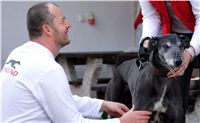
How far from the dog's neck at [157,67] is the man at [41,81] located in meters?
0.65

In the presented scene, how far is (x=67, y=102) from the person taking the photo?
2.66 metres

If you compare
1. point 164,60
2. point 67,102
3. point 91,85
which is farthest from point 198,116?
point 67,102

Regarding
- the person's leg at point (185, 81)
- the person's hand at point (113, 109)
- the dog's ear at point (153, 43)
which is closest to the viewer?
the person's hand at point (113, 109)

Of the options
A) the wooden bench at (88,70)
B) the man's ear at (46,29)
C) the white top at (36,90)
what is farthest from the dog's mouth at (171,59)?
the wooden bench at (88,70)

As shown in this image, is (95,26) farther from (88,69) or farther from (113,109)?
(113,109)

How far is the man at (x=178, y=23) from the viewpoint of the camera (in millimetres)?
3355

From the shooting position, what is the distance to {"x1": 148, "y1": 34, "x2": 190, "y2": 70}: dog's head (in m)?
3.27

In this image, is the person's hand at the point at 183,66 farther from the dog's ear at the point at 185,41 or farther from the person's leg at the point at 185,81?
the person's leg at the point at 185,81

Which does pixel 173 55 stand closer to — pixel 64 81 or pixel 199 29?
pixel 199 29

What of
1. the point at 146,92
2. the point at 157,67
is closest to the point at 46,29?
the point at 157,67

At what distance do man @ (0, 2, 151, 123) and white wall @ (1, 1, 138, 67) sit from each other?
15.2ft

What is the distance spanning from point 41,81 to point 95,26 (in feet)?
16.8

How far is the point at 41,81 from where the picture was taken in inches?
104

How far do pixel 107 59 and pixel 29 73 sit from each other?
3.81 metres
